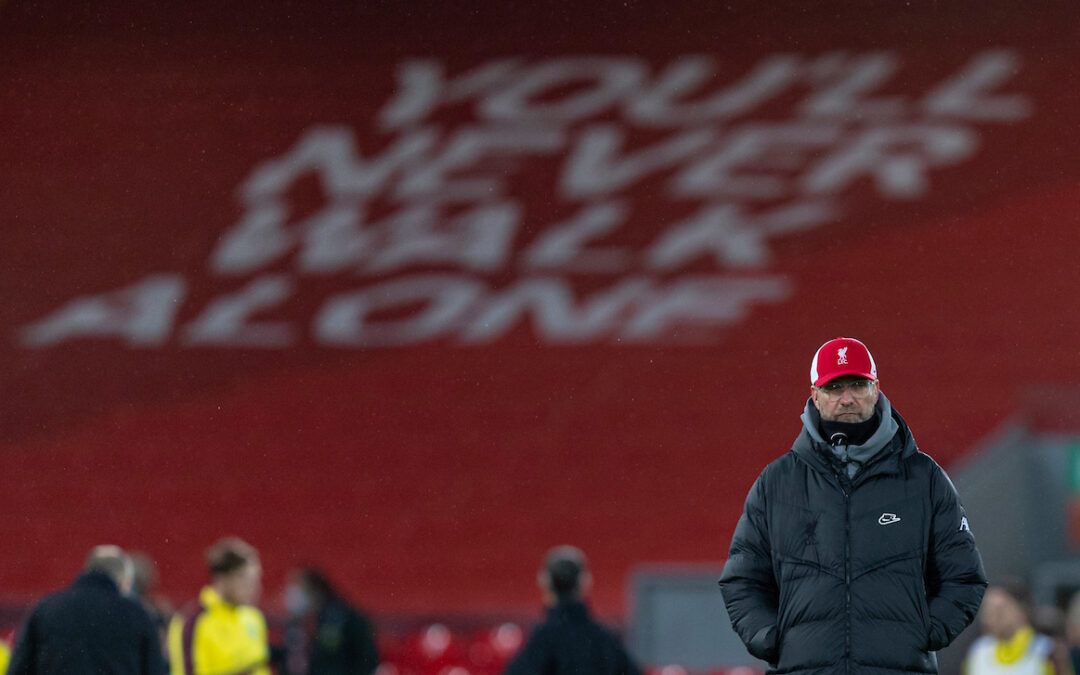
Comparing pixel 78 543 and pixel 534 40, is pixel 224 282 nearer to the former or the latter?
pixel 78 543

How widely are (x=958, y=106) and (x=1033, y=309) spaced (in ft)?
6.65

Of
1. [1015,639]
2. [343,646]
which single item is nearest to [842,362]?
[1015,639]

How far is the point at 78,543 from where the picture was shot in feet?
46.2

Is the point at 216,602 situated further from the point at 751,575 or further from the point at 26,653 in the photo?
the point at 751,575

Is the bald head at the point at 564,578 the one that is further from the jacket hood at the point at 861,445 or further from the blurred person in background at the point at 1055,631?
the blurred person in background at the point at 1055,631

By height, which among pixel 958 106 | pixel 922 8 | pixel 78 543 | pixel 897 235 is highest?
pixel 922 8

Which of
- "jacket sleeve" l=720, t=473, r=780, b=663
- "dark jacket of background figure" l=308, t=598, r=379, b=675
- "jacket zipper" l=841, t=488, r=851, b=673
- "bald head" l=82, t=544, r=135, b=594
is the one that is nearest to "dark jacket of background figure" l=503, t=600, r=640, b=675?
"bald head" l=82, t=544, r=135, b=594

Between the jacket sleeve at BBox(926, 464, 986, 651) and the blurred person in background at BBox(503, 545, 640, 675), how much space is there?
2195mm

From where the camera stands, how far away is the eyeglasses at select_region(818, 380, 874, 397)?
3.44m

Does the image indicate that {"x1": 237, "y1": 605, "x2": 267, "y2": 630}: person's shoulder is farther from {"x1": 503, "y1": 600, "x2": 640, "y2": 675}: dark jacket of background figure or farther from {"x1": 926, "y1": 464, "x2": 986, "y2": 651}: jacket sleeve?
{"x1": 926, "y1": 464, "x2": 986, "y2": 651}: jacket sleeve

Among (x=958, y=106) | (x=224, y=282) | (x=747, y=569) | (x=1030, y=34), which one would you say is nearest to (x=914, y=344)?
(x=958, y=106)

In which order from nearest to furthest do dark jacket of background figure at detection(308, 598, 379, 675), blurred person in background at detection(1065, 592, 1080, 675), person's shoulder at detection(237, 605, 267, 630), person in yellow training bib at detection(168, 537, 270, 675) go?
1. person in yellow training bib at detection(168, 537, 270, 675)
2. person's shoulder at detection(237, 605, 267, 630)
3. blurred person in background at detection(1065, 592, 1080, 675)
4. dark jacket of background figure at detection(308, 598, 379, 675)

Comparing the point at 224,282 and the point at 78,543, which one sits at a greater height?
the point at 224,282

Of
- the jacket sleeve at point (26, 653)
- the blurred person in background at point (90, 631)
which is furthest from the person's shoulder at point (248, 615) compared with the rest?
the jacket sleeve at point (26, 653)
